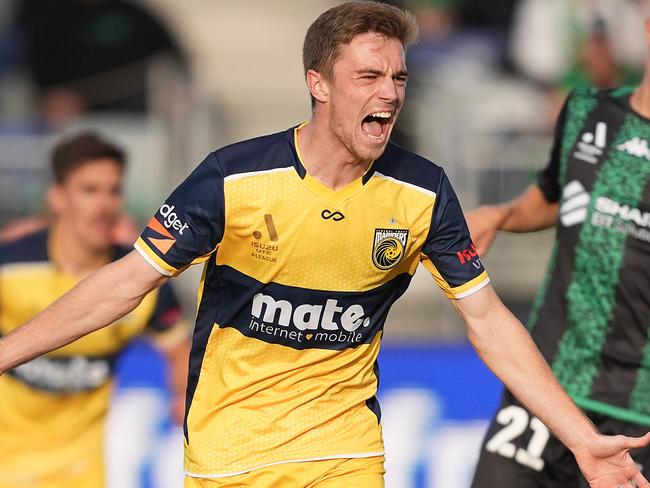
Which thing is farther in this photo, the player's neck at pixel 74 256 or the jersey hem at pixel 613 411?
the player's neck at pixel 74 256

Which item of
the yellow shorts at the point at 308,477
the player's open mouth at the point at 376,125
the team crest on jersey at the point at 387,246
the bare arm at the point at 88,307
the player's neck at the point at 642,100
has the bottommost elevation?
the yellow shorts at the point at 308,477

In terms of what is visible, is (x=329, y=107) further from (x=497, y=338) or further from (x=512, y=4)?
(x=512, y=4)

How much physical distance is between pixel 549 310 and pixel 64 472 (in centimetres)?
282

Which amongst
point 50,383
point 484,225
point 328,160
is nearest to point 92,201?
point 50,383

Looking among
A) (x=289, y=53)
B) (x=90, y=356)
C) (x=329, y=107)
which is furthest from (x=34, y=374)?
(x=289, y=53)

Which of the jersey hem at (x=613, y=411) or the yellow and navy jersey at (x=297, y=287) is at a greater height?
the yellow and navy jersey at (x=297, y=287)

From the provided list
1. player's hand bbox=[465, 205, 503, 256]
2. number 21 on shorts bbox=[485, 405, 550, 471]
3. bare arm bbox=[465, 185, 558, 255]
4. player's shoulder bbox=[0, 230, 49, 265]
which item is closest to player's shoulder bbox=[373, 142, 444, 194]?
player's hand bbox=[465, 205, 503, 256]

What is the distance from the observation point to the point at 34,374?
6832 millimetres

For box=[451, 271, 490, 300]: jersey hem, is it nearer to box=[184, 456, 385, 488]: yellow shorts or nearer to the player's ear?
box=[184, 456, 385, 488]: yellow shorts

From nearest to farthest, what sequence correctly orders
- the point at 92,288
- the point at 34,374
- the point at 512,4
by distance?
the point at 92,288 < the point at 34,374 < the point at 512,4

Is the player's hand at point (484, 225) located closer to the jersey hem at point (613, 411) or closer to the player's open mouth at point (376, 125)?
the jersey hem at point (613, 411)

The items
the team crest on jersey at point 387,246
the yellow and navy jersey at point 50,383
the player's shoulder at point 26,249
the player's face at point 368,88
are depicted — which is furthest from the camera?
the player's shoulder at point 26,249

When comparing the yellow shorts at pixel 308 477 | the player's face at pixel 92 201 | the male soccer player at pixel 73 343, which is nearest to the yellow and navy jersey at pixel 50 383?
the male soccer player at pixel 73 343

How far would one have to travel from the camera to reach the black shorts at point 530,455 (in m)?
5.54
